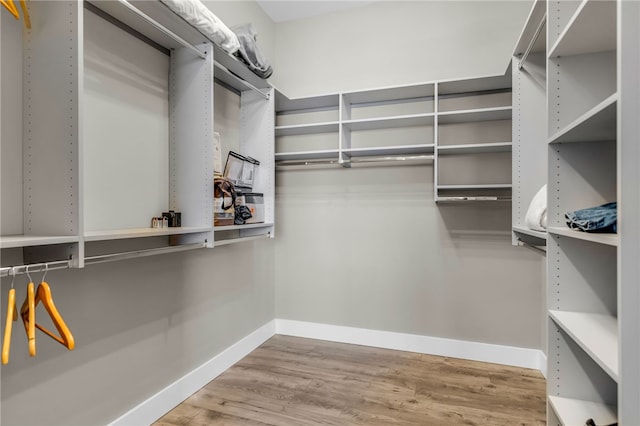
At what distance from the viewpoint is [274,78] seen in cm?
346

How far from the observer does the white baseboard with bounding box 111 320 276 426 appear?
1886 millimetres

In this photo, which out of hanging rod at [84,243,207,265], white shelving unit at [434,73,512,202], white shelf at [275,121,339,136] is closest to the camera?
hanging rod at [84,243,207,265]

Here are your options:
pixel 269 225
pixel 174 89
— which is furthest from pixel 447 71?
pixel 174 89

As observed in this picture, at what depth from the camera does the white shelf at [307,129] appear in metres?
2.96

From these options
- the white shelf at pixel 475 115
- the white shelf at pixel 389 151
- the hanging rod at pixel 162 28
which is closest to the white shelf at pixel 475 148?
the white shelf at pixel 389 151

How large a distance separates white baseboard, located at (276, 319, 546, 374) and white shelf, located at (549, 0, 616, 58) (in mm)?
2159

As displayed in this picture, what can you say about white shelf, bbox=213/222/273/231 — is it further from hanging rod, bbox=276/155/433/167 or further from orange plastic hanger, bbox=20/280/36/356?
orange plastic hanger, bbox=20/280/36/356

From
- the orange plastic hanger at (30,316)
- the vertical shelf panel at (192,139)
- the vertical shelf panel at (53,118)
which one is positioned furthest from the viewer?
the vertical shelf panel at (192,139)

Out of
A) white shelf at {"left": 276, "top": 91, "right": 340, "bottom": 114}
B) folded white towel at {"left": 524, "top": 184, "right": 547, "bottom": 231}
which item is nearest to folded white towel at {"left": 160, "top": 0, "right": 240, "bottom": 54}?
white shelf at {"left": 276, "top": 91, "right": 340, "bottom": 114}

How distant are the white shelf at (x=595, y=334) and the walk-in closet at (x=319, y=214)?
1 centimetres

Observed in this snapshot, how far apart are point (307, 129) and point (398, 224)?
1.20m

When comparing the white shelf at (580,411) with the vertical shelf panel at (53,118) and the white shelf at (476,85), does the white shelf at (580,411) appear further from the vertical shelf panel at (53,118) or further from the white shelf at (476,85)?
the white shelf at (476,85)

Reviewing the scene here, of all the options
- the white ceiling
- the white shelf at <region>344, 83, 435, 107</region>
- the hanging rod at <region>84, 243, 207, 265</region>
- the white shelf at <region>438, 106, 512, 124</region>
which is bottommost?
the hanging rod at <region>84, 243, 207, 265</region>

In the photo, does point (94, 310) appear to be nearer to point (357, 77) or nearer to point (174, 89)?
point (174, 89)
